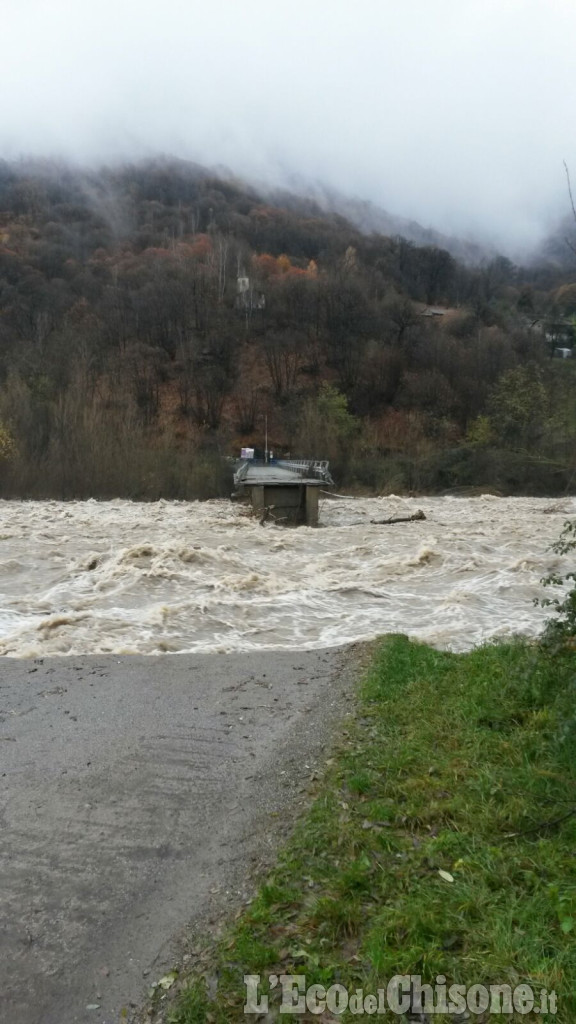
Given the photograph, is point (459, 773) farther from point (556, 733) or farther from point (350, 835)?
point (350, 835)

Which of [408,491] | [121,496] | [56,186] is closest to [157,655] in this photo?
[121,496]

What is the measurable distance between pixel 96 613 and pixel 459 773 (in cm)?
791

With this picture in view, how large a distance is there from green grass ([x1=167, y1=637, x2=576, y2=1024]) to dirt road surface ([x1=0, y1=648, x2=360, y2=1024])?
32 centimetres

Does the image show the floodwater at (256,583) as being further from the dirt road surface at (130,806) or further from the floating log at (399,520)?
the dirt road surface at (130,806)

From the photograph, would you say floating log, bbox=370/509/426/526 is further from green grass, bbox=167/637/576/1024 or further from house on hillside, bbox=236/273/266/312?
house on hillside, bbox=236/273/266/312

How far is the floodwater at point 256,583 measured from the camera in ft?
35.4

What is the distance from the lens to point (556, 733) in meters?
4.86

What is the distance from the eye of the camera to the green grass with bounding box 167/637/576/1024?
3201 millimetres

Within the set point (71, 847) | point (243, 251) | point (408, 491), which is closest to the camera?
point (71, 847)

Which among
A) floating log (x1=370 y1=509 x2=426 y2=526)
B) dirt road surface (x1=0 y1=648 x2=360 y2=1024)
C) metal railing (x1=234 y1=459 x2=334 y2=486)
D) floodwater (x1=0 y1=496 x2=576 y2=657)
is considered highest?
metal railing (x1=234 y1=459 x2=334 y2=486)

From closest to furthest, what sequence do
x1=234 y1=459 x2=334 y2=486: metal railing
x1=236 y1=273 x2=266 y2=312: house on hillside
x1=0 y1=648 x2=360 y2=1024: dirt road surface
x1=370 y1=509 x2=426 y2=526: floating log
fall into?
x1=0 y1=648 x2=360 y2=1024: dirt road surface → x1=370 y1=509 x2=426 y2=526: floating log → x1=234 y1=459 x2=334 y2=486: metal railing → x1=236 y1=273 x2=266 y2=312: house on hillside

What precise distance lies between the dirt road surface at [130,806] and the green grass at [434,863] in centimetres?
32

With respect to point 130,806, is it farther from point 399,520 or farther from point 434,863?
point 399,520

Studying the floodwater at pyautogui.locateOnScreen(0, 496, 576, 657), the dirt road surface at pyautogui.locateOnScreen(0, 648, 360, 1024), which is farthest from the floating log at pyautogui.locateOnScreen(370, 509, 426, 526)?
the dirt road surface at pyautogui.locateOnScreen(0, 648, 360, 1024)
